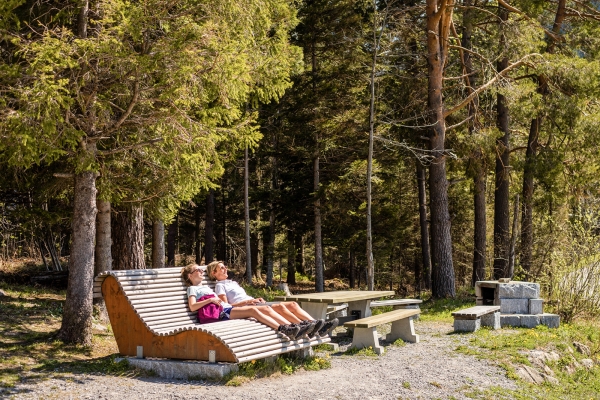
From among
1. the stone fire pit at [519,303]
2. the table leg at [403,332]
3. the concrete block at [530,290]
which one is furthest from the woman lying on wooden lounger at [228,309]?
the concrete block at [530,290]

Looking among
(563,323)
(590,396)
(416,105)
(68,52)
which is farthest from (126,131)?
(416,105)

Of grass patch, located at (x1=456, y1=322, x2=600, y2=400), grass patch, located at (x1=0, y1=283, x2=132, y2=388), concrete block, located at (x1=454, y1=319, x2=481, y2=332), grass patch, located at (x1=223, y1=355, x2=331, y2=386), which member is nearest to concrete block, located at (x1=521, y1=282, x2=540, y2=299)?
grass patch, located at (x1=456, y1=322, x2=600, y2=400)

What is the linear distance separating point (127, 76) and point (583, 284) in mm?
9649

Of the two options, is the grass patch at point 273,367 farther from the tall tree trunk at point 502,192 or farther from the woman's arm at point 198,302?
the tall tree trunk at point 502,192

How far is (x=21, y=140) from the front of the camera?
7.62 metres

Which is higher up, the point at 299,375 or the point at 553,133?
the point at 553,133

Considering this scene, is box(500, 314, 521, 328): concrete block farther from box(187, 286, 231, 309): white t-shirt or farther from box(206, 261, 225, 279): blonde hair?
box(187, 286, 231, 309): white t-shirt

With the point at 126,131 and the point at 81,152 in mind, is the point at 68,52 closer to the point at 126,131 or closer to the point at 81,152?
the point at 81,152

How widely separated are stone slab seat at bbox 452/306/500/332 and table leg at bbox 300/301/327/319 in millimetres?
3040

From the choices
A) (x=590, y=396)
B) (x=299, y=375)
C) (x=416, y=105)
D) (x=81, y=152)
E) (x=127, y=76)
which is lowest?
(x=590, y=396)

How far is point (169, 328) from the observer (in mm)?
7910

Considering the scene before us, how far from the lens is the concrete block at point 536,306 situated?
12.6 m

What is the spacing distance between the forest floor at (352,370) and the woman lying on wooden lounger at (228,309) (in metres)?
0.52

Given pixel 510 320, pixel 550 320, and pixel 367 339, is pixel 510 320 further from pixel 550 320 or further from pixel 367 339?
pixel 367 339
